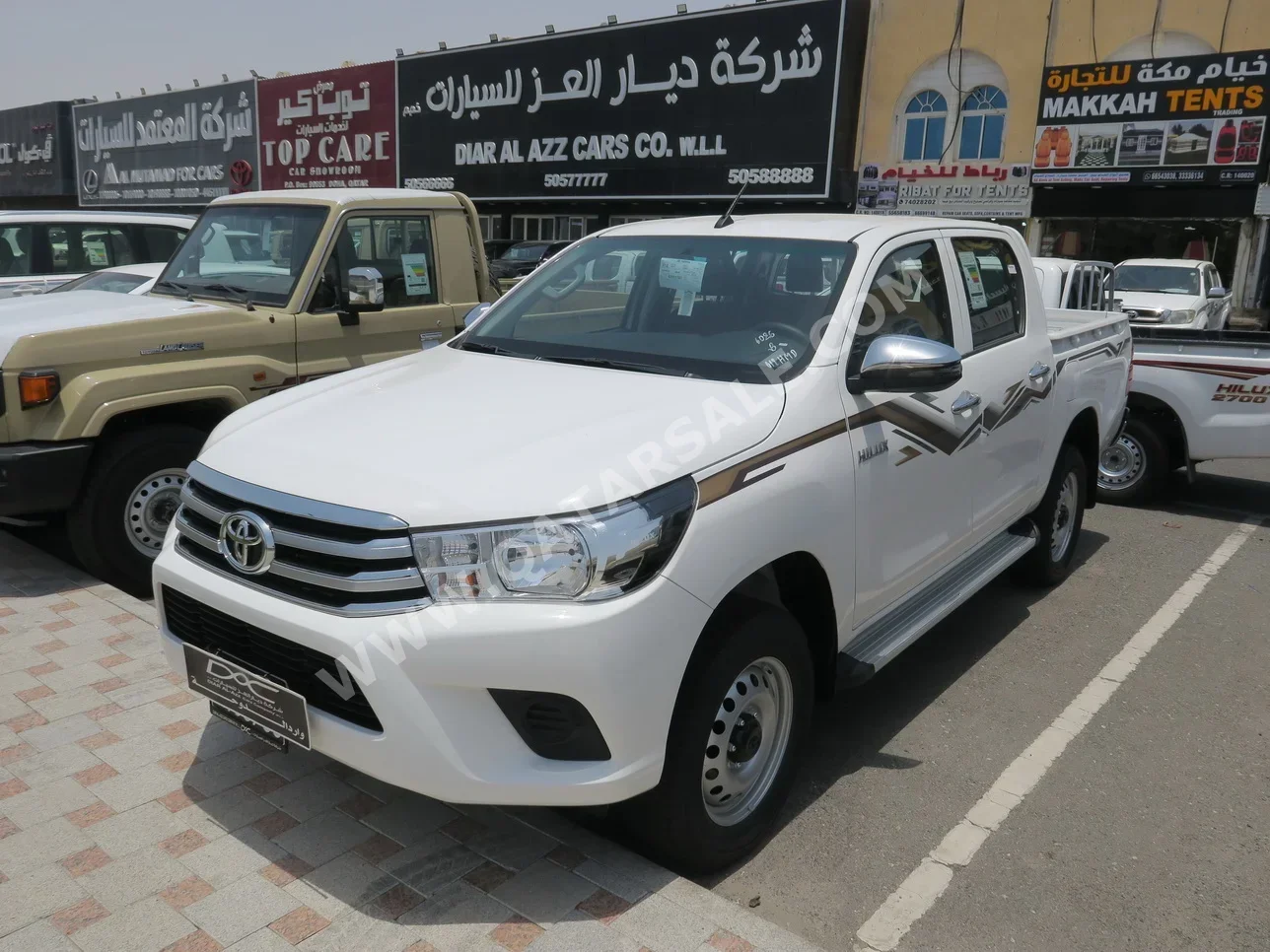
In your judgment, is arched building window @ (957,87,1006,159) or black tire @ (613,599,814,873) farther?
arched building window @ (957,87,1006,159)

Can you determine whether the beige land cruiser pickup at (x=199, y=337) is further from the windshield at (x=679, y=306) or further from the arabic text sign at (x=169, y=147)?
the arabic text sign at (x=169, y=147)

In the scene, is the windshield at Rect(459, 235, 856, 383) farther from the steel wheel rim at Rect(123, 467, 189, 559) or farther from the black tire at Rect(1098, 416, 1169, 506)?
the black tire at Rect(1098, 416, 1169, 506)

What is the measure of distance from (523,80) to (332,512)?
2727cm

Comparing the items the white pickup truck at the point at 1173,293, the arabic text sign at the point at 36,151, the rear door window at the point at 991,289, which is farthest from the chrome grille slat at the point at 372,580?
the arabic text sign at the point at 36,151

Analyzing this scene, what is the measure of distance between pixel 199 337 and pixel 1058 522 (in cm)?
485

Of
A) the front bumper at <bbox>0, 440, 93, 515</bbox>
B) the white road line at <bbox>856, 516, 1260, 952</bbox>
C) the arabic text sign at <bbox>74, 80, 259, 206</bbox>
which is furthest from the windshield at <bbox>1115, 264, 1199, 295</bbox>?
the arabic text sign at <bbox>74, 80, 259, 206</bbox>

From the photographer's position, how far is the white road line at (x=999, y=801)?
9.99 ft

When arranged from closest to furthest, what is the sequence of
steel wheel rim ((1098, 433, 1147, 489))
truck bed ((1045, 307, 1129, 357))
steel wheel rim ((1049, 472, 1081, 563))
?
1. truck bed ((1045, 307, 1129, 357))
2. steel wheel rim ((1049, 472, 1081, 563))
3. steel wheel rim ((1098, 433, 1147, 489))

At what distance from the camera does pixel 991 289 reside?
476cm

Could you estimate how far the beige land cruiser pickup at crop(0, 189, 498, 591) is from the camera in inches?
196

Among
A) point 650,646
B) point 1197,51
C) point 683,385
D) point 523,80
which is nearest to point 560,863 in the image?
point 650,646

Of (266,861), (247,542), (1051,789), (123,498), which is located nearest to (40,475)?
(123,498)

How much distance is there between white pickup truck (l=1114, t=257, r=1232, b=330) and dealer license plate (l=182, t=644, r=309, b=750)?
1402cm

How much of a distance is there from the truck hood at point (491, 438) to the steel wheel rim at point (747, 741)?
0.72m
